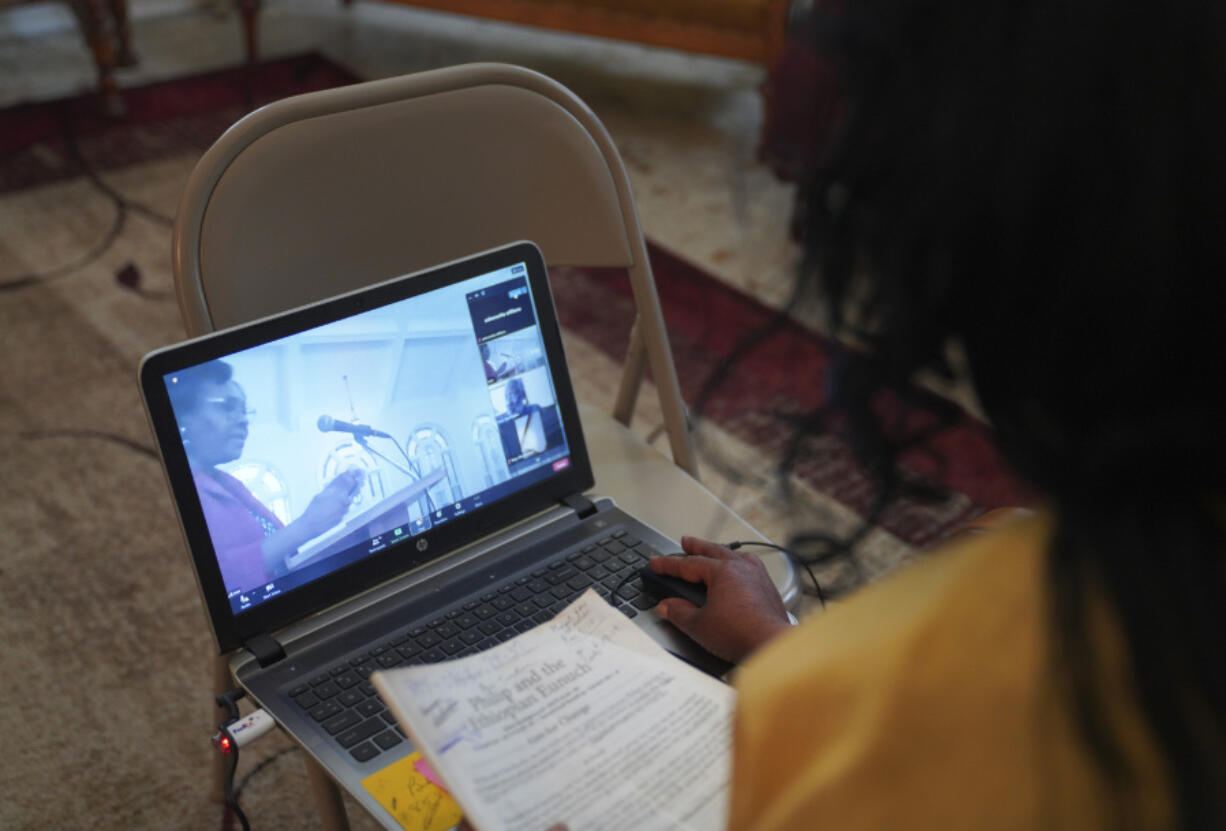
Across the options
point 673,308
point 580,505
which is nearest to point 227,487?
point 580,505

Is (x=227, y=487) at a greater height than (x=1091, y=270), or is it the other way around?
(x=1091, y=270)

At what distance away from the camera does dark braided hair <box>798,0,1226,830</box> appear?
38cm

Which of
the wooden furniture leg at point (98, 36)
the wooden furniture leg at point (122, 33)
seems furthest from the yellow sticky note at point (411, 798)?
the wooden furniture leg at point (122, 33)

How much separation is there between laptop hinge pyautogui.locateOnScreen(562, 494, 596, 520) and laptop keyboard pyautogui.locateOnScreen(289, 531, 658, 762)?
0.04 meters

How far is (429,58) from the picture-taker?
3654mm

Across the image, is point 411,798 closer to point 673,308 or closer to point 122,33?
point 673,308

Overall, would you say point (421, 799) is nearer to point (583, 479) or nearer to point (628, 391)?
point (583, 479)

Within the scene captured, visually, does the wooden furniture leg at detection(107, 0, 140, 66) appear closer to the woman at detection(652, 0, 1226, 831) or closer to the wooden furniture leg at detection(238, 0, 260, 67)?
the wooden furniture leg at detection(238, 0, 260, 67)

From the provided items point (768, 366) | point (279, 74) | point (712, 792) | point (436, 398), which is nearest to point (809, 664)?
point (712, 792)

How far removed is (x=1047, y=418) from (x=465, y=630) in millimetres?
636

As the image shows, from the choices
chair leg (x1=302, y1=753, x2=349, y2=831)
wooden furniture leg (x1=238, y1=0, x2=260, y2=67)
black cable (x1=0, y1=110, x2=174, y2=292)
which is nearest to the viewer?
chair leg (x1=302, y1=753, x2=349, y2=831)

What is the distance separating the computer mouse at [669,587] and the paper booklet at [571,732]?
0.11 metres

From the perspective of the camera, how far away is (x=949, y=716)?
0.42m

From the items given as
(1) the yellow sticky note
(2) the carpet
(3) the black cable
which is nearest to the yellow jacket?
(2) the carpet
